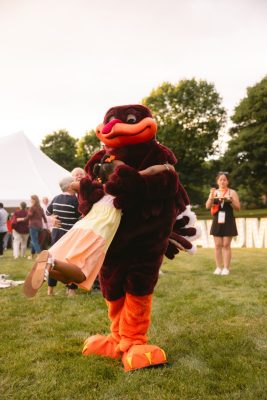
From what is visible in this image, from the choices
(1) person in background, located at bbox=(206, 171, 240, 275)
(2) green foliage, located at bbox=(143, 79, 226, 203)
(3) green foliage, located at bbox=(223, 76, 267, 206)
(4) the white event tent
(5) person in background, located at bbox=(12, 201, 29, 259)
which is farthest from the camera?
(2) green foliage, located at bbox=(143, 79, 226, 203)

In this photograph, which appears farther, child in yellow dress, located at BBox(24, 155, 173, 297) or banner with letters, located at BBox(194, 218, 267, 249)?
banner with letters, located at BBox(194, 218, 267, 249)

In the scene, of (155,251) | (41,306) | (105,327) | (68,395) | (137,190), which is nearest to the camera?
(68,395)

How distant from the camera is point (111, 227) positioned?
312 cm

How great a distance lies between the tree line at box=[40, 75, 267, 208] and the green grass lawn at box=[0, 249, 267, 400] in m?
27.4

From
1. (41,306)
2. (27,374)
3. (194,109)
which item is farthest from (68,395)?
(194,109)

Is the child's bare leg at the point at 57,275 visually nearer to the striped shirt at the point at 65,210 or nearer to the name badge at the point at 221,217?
the striped shirt at the point at 65,210

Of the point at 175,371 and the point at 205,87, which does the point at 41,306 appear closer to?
the point at 175,371

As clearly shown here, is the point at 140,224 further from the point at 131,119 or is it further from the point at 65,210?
the point at 65,210

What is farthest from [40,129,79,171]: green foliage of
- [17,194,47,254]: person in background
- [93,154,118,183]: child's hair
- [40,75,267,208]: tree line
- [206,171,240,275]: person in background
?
[93,154,118,183]: child's hair

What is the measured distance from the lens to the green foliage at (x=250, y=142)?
105ft

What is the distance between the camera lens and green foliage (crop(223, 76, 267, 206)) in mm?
32031

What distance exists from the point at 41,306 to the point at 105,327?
1566 mm

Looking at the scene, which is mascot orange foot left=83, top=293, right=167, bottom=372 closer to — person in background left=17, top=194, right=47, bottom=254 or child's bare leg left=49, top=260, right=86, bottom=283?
child's bare leg left=49, top=260, right=86, bottom=283

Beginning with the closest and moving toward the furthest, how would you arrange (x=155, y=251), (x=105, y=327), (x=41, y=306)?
(x=155, y=251), (x=105, y=327), (x=41, y=306)
